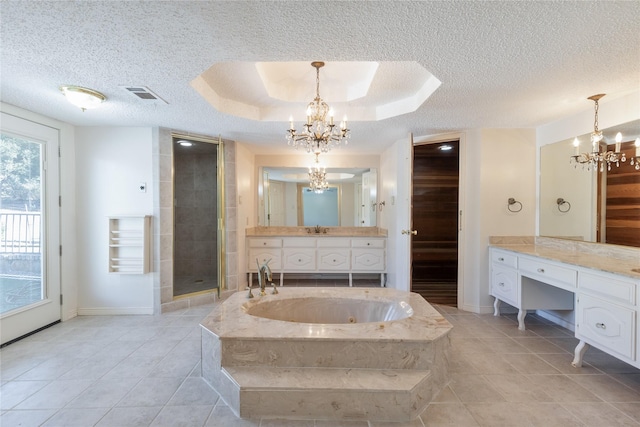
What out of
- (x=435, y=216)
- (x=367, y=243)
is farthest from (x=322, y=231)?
(x=435, y=216)

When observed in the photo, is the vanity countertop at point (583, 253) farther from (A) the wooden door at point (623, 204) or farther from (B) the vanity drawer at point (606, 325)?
(B) the vanity drawer at point (606, 325)

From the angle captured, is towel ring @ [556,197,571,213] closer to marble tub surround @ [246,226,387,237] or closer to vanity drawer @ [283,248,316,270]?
marble tub surround @ [246,226,387,237]

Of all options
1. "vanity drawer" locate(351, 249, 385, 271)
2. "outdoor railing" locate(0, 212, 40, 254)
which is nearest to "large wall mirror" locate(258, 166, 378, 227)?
"vanity drawer" locate(351, 249, 385, 271)

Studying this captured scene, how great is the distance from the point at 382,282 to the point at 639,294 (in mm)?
3092

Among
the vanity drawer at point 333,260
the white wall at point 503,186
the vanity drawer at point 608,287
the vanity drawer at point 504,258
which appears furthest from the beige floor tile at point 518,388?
the vanity drawer at point 333,260

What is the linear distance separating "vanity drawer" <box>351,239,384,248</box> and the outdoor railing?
3858 mm

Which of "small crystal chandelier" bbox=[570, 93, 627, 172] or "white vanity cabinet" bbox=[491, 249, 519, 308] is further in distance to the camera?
"white vanity cabinet" bbox=[491, 249, 519, 308]

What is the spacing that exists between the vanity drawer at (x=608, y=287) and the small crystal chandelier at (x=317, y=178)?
11.7ft

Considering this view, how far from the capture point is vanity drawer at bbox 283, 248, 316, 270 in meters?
4.67

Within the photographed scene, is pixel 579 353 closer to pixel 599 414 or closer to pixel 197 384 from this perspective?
pixel 599 414

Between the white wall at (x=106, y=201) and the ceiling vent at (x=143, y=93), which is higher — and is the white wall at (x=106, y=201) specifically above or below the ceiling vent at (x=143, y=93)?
below

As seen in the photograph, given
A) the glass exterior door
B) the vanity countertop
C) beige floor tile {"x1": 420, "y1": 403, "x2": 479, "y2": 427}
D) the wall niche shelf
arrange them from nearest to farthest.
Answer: beige floor tile {"x1": 420, "y1": 403, "x2": 479, "y2": 427} → the vanity countertop → the glass exterior door → the wall niche shelf

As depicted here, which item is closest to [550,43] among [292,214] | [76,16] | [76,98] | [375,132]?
[375,132]

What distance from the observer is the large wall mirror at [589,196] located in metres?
2.48
